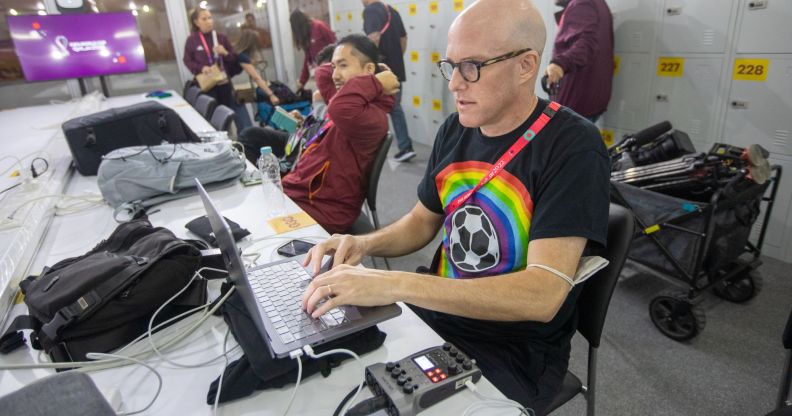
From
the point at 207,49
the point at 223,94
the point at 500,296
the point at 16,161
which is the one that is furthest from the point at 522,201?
the point at 207,49

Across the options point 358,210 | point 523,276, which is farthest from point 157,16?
point 523,276

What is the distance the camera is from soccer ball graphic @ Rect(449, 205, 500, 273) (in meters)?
1.10

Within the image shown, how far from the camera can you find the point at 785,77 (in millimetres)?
2252

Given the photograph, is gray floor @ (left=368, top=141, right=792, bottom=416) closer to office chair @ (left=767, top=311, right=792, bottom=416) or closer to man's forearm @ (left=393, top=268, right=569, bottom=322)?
office chair @ (left=767, top=311, right=792, bottom=416)

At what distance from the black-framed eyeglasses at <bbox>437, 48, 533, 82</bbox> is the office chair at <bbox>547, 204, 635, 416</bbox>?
431 millimetres

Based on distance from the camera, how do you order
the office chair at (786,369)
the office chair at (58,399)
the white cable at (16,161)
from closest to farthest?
the office chair at (58,399), the office chair at (786,369), the white cable at (16,161)

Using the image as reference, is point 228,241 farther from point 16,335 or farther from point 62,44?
point 62,44

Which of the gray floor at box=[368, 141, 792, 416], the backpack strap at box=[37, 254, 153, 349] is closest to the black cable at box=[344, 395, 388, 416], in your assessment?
the backpack strap at box=[37, 254, 153, 349]

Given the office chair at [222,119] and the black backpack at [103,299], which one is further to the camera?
the office chair at [222,119]

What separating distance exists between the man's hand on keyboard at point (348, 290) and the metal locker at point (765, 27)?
99.4 inches

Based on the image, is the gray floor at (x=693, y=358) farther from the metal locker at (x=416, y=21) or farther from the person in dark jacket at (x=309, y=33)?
the person in dark jacket at (x=309, y=33)

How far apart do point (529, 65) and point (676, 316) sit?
146 cm

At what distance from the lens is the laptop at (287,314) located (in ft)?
2.65

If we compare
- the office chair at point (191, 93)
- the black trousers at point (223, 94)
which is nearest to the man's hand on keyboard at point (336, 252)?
the office chair at point (191, 93)
